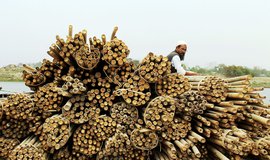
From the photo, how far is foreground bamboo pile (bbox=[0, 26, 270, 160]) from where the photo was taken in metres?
5.34

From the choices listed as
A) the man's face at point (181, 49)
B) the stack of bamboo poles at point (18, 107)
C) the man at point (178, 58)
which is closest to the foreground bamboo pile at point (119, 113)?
the stack of bamboo poles at point (18, 107)

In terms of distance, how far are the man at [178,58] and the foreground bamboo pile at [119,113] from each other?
95cm

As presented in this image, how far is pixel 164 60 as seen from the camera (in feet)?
18.3

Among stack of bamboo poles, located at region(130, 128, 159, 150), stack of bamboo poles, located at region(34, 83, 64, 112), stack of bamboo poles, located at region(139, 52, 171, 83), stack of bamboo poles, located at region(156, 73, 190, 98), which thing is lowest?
stack of bamboo poles, located at region(130, 128, 159, 150)

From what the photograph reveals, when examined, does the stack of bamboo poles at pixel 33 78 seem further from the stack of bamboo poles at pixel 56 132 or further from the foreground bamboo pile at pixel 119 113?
the stack of bamboo poles at pixel 56 132

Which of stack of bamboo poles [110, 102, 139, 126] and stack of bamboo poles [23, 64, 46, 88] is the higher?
stack of bamboo poles [23, 64, 46, 88]

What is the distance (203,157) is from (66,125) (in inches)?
117

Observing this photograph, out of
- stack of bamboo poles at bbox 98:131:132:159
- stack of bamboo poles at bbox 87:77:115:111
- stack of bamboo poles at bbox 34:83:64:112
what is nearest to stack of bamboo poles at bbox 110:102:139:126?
stack of bamboo poles at bbox 87:77:115:111

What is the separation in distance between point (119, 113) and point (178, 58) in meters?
2.39

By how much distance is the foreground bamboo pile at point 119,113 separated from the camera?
5336 mm

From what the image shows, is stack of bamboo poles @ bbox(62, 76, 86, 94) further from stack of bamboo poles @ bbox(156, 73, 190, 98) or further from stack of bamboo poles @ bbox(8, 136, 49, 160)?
stack of bamboo poles @ bbox(156, 73, 190, 98)

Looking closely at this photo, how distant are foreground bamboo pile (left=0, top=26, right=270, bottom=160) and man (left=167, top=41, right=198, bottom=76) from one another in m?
0.95

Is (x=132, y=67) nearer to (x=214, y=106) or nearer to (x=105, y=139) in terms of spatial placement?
(x=105, y=139)

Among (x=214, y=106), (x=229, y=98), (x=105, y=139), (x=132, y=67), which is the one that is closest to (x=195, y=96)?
(x=214, y=106)
